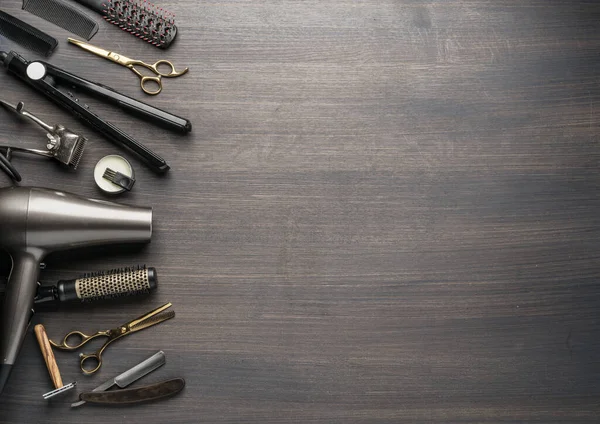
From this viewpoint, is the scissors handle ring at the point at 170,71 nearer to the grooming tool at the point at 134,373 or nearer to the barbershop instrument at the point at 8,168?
the barbershop instrument at the point at 8,168

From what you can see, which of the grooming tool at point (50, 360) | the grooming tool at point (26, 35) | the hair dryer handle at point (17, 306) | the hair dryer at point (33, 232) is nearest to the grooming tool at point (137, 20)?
the grooming tool at point (26, 35)

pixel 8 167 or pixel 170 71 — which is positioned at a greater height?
pixel 170 71

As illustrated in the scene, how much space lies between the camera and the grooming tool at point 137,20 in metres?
1.42

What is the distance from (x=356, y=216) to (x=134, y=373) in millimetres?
475

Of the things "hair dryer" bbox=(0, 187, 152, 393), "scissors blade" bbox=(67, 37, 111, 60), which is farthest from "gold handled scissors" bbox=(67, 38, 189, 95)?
"hair dryer" bbox=(0, 187, 152, 393)

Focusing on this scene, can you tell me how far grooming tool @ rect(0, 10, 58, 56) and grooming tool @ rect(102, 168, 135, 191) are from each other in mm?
262

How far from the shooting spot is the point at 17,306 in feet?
4.09

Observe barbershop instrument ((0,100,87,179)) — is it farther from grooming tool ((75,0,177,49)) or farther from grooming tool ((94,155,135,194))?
grooming tool ((75,0,177,49))

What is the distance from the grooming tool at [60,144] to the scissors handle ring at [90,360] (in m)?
0.33

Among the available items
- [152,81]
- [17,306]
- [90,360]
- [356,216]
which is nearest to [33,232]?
[17,306]

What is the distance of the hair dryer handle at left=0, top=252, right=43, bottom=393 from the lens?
1241mm

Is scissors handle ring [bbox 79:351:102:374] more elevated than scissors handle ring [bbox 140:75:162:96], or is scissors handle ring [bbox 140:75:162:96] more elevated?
scissors handle ring [bbox 140:75:162:96]

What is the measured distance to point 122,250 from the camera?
135 centimetres

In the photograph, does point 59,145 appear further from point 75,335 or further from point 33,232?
point 75,335
